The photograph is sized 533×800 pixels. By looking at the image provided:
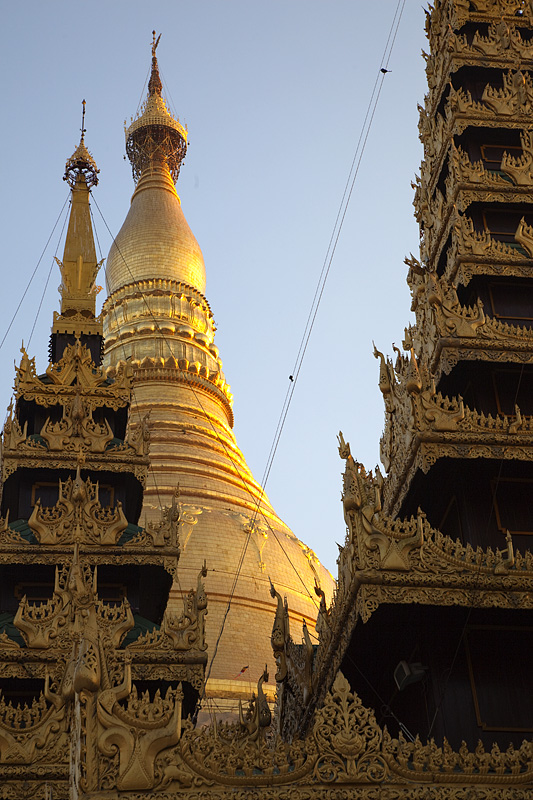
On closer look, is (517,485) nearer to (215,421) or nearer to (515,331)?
(515,331)

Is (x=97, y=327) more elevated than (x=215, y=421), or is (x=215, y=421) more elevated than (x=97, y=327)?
(x=215, y=421)

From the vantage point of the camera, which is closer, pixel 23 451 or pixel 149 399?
pixel 23 451

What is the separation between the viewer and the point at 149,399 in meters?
39.9

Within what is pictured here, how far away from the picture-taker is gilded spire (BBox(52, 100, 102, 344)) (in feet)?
82.9

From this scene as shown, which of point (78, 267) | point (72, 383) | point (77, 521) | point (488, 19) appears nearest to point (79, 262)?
point (78, 267)

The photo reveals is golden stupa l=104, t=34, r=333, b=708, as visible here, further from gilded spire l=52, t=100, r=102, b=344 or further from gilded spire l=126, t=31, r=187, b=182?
gilded spire l=52, t=100, r=102, b=344

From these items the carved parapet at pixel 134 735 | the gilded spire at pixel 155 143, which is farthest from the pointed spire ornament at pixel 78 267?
the gilded spire at pixel 155 143

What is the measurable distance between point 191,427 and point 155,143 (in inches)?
673

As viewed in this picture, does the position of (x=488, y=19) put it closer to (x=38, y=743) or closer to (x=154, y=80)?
(x=38, y=743)

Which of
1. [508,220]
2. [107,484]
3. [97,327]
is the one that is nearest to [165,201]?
[97,327]

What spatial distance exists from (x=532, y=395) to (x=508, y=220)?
11.7 feet

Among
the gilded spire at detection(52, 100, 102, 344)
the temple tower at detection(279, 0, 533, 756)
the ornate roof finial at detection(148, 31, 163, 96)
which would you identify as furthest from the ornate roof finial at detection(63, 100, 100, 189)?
the ornate roof finial at detection(148, 31, 163, 96)

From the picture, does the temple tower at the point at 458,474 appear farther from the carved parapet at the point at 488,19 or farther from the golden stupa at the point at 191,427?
the golden stupa at the point at 191,427

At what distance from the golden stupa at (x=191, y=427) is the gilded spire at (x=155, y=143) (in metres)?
0.05
